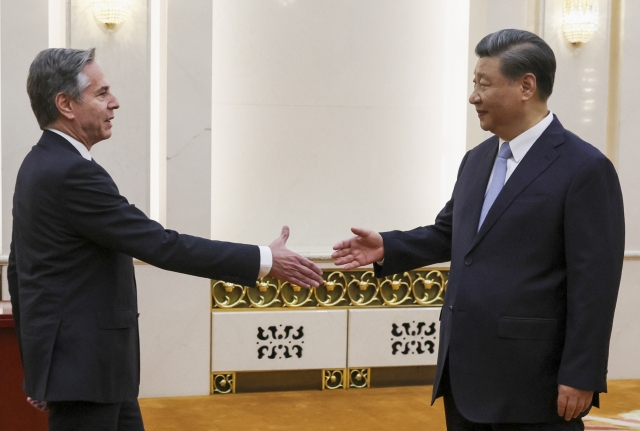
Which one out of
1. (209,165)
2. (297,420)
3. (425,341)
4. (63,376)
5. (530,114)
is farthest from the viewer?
(425,341)

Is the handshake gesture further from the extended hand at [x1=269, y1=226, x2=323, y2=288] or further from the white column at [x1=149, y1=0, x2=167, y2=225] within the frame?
the white column at [x1=149, y1=0, x2=167, y2=225]

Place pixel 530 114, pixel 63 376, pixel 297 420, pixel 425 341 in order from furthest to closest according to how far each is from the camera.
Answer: pixel 425 341
pixel 297 420
pixel 530 114
pixel 63 376

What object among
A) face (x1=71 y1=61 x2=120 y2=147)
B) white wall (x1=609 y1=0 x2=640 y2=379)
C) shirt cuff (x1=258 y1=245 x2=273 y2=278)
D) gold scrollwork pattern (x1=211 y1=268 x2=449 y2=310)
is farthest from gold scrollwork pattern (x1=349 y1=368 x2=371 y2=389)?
face (x1=71 y1=61 x2=120 y2=147)

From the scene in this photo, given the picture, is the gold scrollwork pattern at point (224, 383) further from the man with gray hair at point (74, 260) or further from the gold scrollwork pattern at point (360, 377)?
the man with gray hair at point (74, 260)

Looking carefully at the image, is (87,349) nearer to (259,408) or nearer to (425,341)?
(259,408)

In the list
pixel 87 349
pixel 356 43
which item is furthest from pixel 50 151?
pixel 356 43

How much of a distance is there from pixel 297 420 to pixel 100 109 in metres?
2.72

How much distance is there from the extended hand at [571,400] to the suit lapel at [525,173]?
51 cm

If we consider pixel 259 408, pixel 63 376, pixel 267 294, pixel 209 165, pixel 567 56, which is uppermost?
pixel 567 56

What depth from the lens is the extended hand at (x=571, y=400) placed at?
7.63ft

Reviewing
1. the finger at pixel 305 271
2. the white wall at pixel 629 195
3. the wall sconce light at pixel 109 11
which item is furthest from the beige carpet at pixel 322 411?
the wall sconce light at pixel 109 11

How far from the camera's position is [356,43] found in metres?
5.75

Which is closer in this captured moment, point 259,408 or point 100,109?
point 100,109

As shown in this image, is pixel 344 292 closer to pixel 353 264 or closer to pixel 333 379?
pixel 333 379
